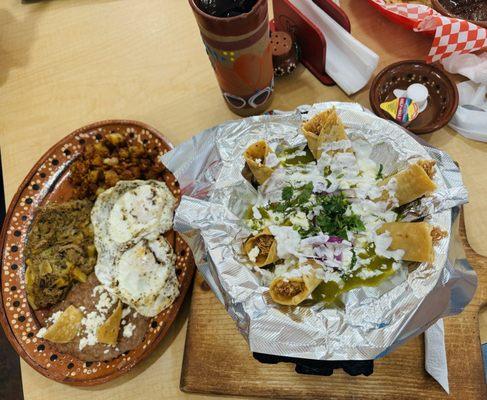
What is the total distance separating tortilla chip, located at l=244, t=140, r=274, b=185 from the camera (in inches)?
44.1

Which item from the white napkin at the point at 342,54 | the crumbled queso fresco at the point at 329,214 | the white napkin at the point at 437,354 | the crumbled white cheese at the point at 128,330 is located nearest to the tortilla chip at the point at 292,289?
the crumbled queso fresco at the point at 329,214

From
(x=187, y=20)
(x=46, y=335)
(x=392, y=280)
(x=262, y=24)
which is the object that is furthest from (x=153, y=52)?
(x=392, y=280)

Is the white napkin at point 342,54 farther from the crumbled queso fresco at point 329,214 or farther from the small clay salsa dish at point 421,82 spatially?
the crumbled queso fresco at point 329,214

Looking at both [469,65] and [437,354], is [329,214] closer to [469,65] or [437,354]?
[437,354]

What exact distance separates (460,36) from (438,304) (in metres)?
0.97

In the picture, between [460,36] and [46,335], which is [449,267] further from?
[46,335]

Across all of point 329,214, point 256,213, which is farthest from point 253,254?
point 329,214

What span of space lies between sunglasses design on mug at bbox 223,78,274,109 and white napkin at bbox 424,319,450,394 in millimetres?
926

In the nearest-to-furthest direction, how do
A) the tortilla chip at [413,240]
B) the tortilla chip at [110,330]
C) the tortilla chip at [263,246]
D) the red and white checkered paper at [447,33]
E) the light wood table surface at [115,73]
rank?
the tortilla chip at [413,240] < the tortilla chip at [263,246] < the tortilla chip at [110,330] < the red and white checkered paper at [447,33] < the light wood table surface at [115,73]

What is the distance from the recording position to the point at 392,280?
1038 millimetres

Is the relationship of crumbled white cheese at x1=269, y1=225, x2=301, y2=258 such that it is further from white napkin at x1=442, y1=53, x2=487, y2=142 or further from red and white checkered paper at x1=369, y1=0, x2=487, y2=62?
red and white checkered paper at x1=369, y1=0, x2=487, y2=62

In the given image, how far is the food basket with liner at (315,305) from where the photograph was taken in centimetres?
96

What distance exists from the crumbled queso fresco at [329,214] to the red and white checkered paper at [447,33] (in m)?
0.57

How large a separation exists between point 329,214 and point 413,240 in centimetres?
23
